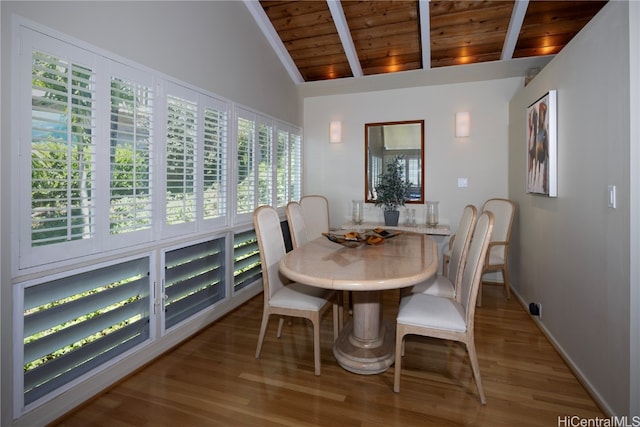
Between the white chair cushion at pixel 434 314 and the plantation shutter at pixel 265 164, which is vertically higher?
the plantation shutter at pixel 265 164

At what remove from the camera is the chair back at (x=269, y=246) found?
7.76ft

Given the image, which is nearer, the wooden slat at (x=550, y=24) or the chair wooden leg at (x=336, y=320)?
the chair wooden leg at (x=336, y=320)

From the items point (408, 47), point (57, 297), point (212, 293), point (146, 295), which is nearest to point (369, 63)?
point (408, 47)

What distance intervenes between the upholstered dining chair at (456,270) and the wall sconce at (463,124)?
6.30ft

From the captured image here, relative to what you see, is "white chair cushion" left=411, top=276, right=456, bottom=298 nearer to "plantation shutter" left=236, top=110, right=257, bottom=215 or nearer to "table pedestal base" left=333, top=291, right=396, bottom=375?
"table pedestal base" left=333, top=291, right=396, bottom=375

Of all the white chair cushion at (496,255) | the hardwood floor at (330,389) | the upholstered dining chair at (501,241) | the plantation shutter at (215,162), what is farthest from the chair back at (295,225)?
the white chair cushion at (496,255)

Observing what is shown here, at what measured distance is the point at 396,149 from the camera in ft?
14.9

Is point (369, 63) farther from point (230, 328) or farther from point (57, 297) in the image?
point (57, 297)

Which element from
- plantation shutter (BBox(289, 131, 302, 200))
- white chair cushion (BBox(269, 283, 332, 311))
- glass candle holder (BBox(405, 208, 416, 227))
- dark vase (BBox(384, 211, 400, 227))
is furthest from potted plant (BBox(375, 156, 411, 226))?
white chair cushion (BBox(269, 283, 332, 311))

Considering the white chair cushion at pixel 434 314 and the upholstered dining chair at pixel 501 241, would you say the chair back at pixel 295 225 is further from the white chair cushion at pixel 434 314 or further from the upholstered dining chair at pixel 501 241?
the upholstered dining chair at pixel 501 241

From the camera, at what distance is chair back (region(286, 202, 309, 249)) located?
9.41 feet

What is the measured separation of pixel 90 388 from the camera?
2.03 metres

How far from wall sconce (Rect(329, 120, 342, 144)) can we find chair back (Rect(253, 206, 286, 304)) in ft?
8.08

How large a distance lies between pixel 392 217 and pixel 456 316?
2291 mm
